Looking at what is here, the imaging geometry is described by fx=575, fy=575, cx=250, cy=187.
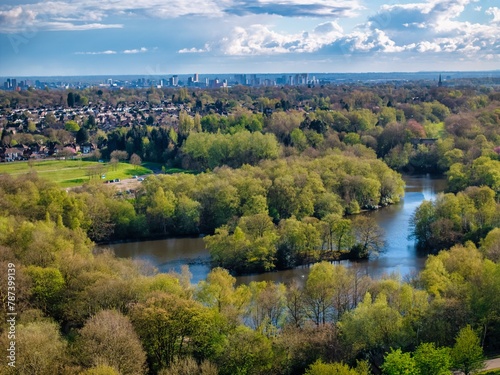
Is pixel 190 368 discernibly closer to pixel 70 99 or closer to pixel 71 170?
pixel 71 170

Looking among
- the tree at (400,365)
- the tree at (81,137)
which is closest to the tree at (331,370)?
the tree at (400,365)

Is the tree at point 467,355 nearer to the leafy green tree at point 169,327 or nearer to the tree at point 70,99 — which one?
the leafy green tree at point 169,327

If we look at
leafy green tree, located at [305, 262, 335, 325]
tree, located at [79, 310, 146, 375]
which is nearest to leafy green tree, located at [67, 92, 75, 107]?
leafy green tree, located at [305, 262, 335, 325]

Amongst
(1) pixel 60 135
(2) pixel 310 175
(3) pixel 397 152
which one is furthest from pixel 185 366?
(1) pixel 60 135

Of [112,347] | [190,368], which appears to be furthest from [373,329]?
[112,347]

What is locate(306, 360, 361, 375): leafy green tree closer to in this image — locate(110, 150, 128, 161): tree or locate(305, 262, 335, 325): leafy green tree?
locate(305, 262, 335, 325): leafy green tree

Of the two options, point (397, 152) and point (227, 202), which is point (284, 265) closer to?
point (227, 202)
